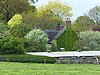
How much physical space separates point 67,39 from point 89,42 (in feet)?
20.3

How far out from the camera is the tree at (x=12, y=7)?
68.9 metres

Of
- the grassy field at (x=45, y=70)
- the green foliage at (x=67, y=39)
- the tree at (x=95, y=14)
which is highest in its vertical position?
the tree at (x=95, y=14)

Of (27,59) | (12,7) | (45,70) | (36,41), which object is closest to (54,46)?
(36,41)

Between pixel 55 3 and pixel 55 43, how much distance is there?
30.6 meters

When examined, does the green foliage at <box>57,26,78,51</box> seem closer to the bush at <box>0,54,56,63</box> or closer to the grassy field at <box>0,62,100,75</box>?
the bush at <box>0,54,56,63</box>

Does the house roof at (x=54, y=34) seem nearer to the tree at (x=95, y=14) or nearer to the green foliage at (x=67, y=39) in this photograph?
the green foliage at (x=67, y=39)

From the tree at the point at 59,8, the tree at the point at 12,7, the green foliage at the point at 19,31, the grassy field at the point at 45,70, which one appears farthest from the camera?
the tree at the point at 59,8

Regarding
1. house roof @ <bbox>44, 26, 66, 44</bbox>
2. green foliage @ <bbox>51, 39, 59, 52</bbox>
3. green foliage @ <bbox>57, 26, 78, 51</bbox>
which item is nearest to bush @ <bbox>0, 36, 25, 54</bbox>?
green foliage @ <bbox>51, 39, 59, 52</bbox>

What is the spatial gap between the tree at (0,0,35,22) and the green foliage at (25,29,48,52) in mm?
25851

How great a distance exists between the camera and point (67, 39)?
164 feet

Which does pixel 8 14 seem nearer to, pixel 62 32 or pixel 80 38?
pixel 62 32

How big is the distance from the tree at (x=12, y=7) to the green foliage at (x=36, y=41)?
84.8 feet

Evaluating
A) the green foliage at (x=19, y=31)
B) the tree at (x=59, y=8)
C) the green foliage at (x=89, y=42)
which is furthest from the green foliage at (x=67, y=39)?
the tree at (x=59, y=8)

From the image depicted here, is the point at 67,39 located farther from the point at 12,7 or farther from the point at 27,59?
the point at 12,7
